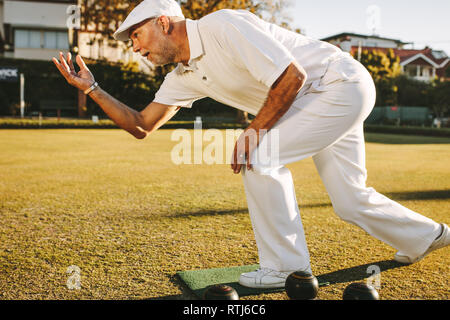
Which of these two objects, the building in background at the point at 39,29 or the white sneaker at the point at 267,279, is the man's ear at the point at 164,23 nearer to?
the white sneaker at the point at 267,279

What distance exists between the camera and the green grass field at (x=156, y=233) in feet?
9.23

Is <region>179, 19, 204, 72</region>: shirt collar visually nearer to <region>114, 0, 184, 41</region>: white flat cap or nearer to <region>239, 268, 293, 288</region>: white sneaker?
<region>114, 0, 184, 41</region>: white flat cap

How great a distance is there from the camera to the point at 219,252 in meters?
3.49

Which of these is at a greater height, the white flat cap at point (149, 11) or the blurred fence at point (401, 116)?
the white flat cap at point (149, 11)

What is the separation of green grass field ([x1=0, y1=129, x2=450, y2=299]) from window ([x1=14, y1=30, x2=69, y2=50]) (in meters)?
36.6

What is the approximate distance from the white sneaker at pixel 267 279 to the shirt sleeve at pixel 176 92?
1.31 m

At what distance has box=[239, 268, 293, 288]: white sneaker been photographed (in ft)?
8.86

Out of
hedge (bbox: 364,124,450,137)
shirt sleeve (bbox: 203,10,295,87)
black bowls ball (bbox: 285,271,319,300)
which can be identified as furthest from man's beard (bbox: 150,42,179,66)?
hedge (bbox: 364,124,450,137)

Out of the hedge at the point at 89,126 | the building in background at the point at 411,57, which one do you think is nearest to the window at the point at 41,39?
the hedge at the point at 89,126

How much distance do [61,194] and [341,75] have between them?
4.39m

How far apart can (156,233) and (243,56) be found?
2.12 meters

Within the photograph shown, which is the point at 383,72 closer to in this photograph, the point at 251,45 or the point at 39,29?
the point at 39,29

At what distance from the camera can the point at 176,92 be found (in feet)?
10.6
